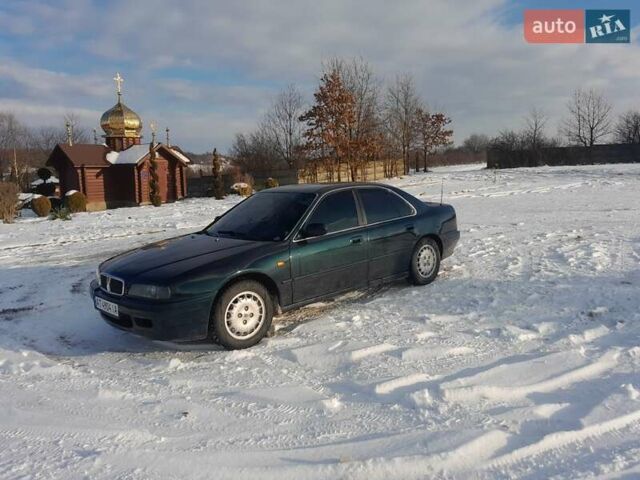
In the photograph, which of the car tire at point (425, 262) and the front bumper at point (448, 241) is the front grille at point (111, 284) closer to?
the car tire at point (425, 262)

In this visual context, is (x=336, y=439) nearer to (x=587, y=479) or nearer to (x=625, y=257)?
(x=587, y=479)

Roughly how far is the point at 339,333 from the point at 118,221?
47.6ft

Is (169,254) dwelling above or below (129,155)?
below

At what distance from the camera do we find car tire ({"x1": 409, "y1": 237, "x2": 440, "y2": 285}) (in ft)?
21.2

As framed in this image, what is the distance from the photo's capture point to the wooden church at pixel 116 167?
98.3ft

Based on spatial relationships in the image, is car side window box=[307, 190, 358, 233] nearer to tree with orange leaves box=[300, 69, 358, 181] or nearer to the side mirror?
the side mirror

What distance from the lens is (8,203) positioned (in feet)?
60.7

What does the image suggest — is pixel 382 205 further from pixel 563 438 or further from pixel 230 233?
pixel 563 438

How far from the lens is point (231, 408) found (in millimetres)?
3582

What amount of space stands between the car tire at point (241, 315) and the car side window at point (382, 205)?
1791 mm

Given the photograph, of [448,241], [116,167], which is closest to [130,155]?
[116,167]

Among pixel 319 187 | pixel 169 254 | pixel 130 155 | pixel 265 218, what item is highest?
pixel 130 155

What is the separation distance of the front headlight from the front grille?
0.18m

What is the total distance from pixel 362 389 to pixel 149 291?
6.69 ft
